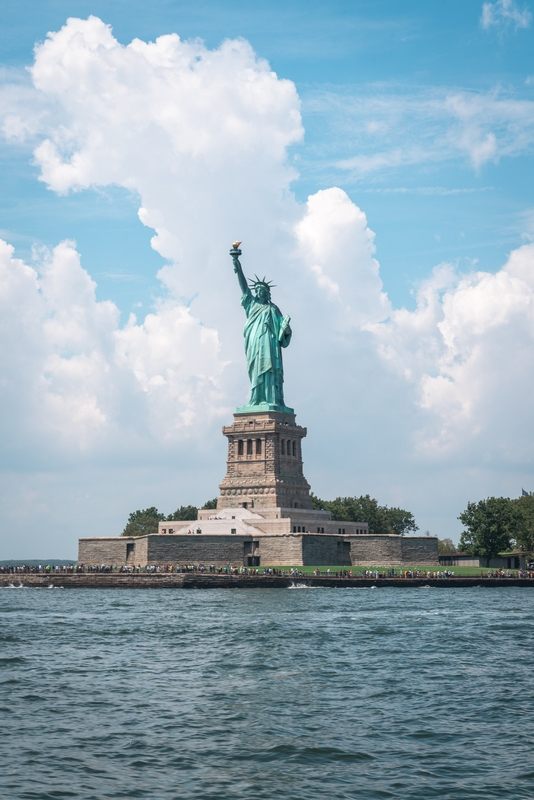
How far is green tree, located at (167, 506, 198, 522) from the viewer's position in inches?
5276

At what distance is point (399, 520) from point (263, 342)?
4855 cm

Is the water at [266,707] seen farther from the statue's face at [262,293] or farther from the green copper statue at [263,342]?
the statue's face at [262,293]

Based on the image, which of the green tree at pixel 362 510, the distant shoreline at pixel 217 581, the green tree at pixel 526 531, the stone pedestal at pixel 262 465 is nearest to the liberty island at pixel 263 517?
the stone pedestal at pixel 262 465

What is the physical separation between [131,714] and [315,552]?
6056 centimetres

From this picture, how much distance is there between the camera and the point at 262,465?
9425 centimetres

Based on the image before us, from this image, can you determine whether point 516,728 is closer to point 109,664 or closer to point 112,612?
point 109,664

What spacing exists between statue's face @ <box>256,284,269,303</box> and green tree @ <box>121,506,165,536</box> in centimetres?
4346

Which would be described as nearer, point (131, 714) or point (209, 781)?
point (209, 781)

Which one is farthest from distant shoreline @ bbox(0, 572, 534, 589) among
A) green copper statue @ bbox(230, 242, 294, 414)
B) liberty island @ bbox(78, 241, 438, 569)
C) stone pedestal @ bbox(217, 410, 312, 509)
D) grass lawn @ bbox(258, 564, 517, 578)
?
green copper statue @ bbox(230, 242, 294, 414)


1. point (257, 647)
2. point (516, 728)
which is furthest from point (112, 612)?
point (516, 728)

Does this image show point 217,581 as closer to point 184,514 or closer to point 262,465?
point 262,465

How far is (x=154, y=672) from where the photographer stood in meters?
35.0

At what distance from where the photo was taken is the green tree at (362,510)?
127625 millimetres

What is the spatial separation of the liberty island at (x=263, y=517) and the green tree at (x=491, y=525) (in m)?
6.26
